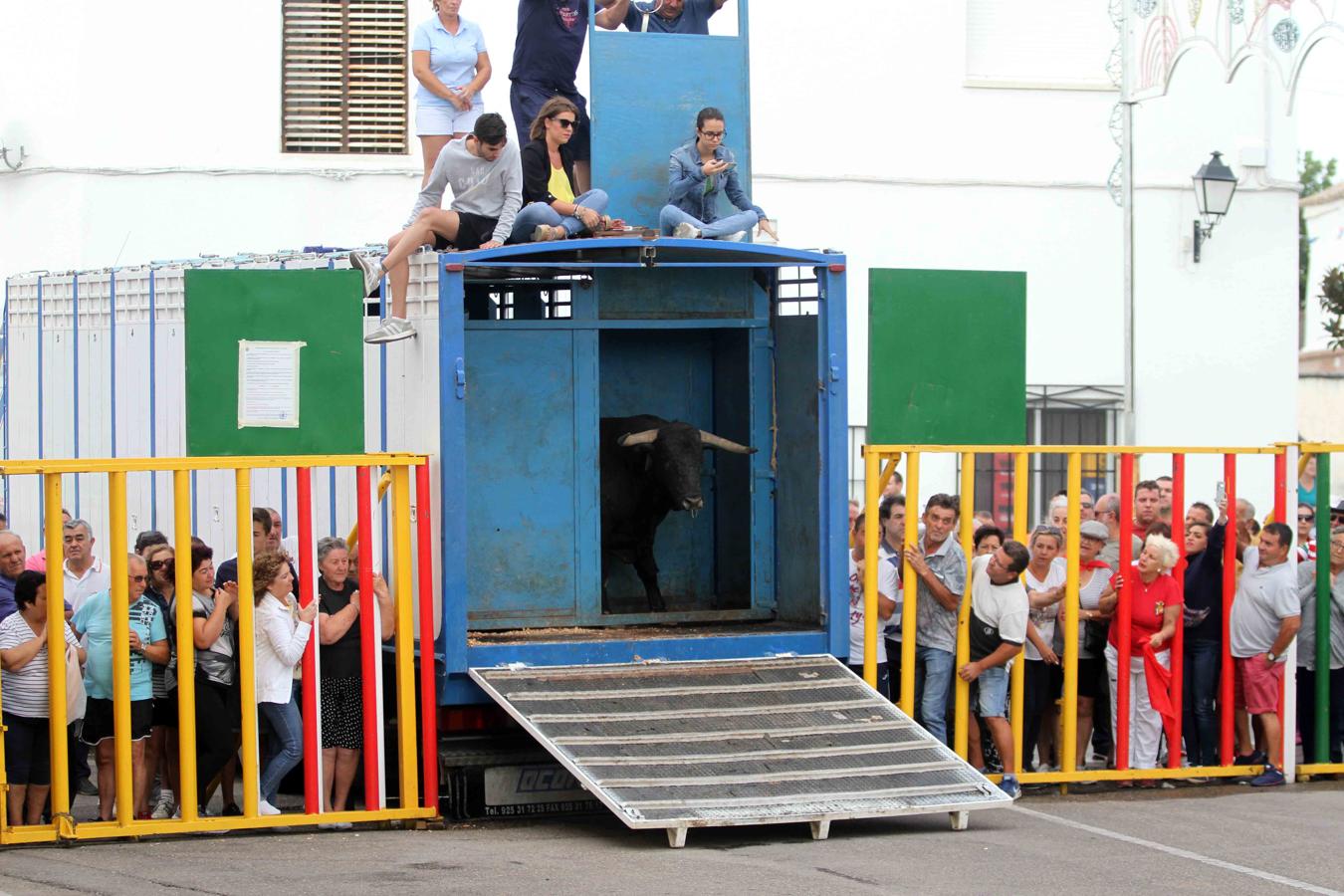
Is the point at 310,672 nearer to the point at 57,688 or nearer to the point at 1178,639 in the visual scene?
the point at 57,688

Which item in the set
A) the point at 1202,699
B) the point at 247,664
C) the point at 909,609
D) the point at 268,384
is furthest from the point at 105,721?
the point at 1202,699

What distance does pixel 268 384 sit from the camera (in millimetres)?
10477

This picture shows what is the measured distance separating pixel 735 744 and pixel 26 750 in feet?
11.3

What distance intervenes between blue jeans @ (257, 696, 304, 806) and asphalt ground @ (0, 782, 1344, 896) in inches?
14.8

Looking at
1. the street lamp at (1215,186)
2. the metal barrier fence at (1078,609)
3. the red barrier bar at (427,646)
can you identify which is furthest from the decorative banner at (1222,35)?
the red barrier bar at (427,646)

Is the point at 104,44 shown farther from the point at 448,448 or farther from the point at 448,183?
the point at 448,448

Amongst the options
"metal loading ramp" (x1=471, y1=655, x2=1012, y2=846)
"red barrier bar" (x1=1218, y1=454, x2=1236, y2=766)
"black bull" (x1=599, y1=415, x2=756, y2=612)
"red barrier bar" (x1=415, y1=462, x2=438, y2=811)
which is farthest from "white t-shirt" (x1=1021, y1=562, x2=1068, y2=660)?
"red barrier bar" (x1=415, y1=462, x2=438, y2=811)

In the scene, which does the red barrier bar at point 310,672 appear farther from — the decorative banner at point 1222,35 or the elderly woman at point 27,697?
the decorative banner at point 1222,35

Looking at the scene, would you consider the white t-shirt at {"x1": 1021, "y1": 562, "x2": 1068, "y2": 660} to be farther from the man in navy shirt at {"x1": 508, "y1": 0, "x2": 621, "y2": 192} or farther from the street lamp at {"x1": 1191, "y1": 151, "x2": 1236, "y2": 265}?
the street lamp at {"x1": 1191, "y1": 151, "x2": 1236, "y2": 265}

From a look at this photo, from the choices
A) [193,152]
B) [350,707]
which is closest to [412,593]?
[350,707]

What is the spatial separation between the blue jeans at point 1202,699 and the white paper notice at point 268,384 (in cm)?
551

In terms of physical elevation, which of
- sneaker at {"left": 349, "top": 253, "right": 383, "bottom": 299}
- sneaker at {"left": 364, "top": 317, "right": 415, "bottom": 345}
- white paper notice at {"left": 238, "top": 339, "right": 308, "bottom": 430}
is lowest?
white paper notice at {"left": 238, "top": 339, "right": 308, "bottom": 430}

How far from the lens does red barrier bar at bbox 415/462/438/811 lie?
1063 centimetres

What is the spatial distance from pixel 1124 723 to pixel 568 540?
3389mm
